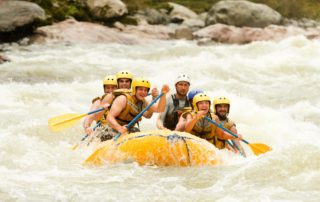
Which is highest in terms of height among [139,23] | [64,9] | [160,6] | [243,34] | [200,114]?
[160,6]

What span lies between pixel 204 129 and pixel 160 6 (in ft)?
75.2

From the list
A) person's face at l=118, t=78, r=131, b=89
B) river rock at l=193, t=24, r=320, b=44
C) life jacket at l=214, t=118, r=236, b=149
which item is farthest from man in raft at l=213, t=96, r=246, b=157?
river rock at l=193, t=24, r=320, b=44

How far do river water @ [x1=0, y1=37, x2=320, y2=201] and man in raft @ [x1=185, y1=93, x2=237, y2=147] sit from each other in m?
0.34

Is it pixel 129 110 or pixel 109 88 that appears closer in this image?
pixel 129 110

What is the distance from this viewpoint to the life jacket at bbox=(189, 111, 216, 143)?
305 inches

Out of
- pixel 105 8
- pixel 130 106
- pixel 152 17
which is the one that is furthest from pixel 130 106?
pixel 152 17

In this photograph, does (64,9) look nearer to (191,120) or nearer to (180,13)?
(180,13)

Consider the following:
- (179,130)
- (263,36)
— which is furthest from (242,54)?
(179,130)

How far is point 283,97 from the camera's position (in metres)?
13.5

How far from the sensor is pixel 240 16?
2712cm

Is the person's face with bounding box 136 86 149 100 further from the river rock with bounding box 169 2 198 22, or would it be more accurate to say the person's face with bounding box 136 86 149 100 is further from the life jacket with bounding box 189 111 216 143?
the river rock with bounding box 169 2 198 22

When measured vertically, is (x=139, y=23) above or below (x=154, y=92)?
above

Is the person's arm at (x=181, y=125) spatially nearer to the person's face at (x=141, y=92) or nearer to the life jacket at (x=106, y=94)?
the person's face at (x=141, y=92)

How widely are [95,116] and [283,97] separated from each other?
19.7ft
